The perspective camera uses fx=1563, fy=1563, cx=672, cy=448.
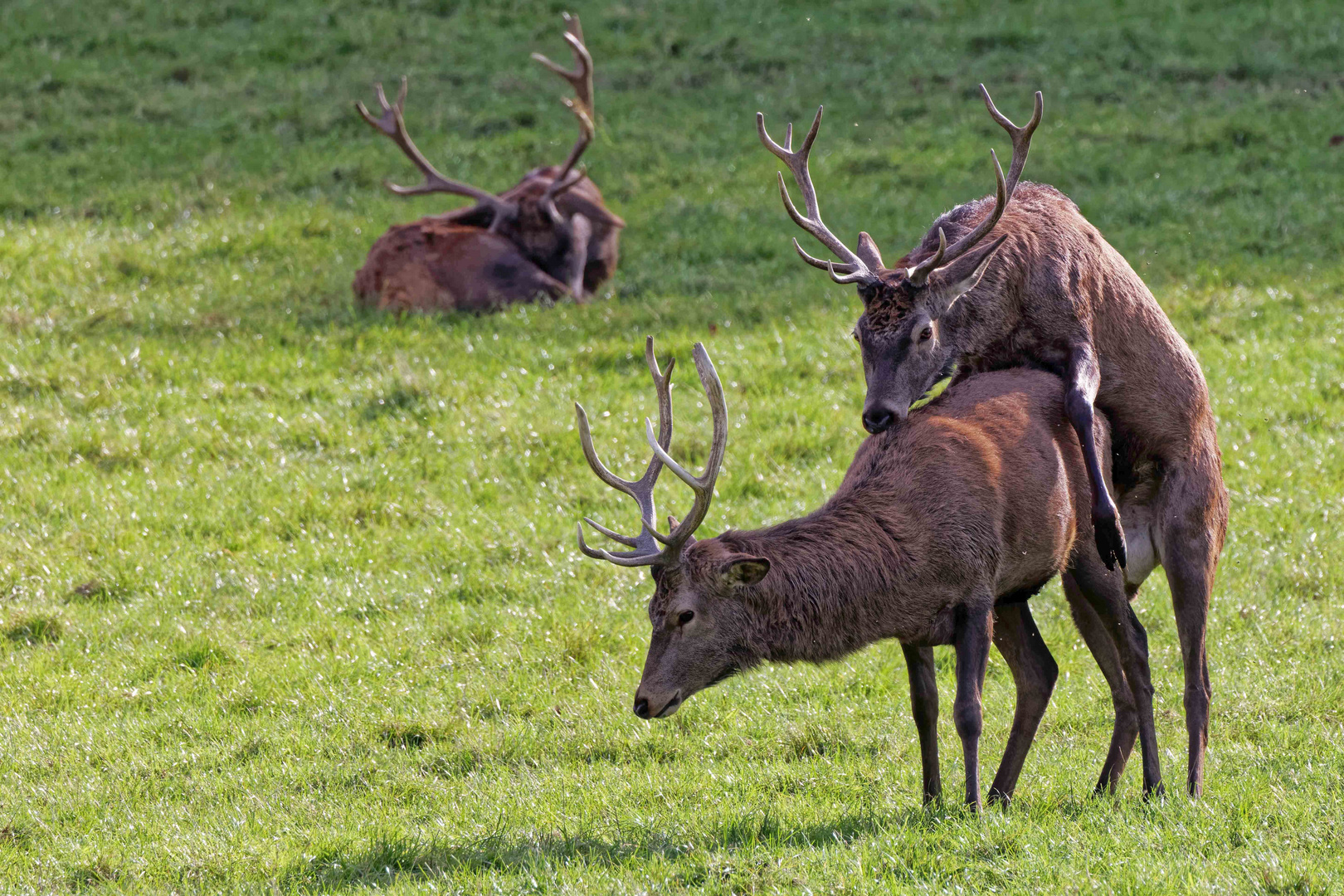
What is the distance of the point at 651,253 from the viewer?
14203 mm

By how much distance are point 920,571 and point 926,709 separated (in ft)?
1.92

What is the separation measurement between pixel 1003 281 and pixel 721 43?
44.9 feet

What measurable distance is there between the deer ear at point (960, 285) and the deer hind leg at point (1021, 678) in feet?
4.24

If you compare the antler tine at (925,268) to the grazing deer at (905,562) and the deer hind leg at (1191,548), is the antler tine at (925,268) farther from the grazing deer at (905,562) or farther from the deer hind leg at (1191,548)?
the deer hind leg at (1191,548)

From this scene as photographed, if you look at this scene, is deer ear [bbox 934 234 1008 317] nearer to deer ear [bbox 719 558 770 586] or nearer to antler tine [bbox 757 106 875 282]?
antler tine [bbox 757 106 875 282]

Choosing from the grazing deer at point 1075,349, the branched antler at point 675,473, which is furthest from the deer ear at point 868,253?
the branched antler at point 675,473

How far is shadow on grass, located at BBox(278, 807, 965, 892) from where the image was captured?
17.6 ft

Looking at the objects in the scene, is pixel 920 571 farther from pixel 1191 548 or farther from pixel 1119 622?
pixel 1191 548

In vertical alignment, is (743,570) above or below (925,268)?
below

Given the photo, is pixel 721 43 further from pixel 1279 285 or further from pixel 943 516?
pixel 943 516

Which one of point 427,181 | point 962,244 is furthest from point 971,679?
point 427,181

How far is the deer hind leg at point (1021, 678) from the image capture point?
20.6 feet

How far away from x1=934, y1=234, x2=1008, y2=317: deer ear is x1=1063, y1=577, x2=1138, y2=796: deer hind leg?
4.23 ft

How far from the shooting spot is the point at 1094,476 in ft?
20.7
